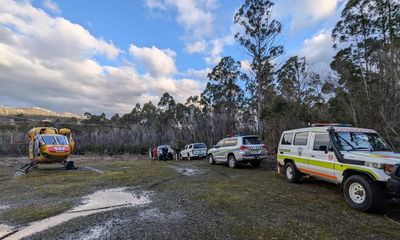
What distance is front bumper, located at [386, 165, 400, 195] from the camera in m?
4.96

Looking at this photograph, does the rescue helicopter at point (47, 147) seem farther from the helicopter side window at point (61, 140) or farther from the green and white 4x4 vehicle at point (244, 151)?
the green and white 4x4 vehicle at point (244, 151)

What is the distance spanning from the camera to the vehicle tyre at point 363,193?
5496 millimetres

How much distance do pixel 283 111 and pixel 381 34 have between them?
10.6m

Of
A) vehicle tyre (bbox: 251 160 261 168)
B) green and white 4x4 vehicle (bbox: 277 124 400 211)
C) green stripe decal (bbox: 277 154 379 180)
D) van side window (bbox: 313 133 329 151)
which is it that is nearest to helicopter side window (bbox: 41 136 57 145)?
vehicle tyre (bbox: 251 160 261 168)

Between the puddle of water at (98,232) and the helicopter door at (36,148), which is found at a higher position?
the helicopter door at (36,148)

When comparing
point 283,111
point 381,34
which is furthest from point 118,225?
point 381,34

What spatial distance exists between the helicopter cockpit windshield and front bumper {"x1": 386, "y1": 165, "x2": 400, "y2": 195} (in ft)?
51.0

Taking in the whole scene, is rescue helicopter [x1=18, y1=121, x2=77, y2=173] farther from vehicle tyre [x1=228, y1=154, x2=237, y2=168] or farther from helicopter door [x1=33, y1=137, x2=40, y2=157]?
vehicle tyre [x1=228, y1=154, x2=237, y2=168]

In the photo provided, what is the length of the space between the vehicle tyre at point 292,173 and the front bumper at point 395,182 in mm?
3869

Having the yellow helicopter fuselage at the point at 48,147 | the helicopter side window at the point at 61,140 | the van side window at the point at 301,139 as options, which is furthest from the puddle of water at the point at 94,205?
the helicopter side window at the point at 61,140

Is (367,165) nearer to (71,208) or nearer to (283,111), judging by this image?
(71,208)


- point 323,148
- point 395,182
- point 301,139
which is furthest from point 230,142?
point 395,182

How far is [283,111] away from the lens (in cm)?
1841

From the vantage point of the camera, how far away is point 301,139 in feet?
28.8
